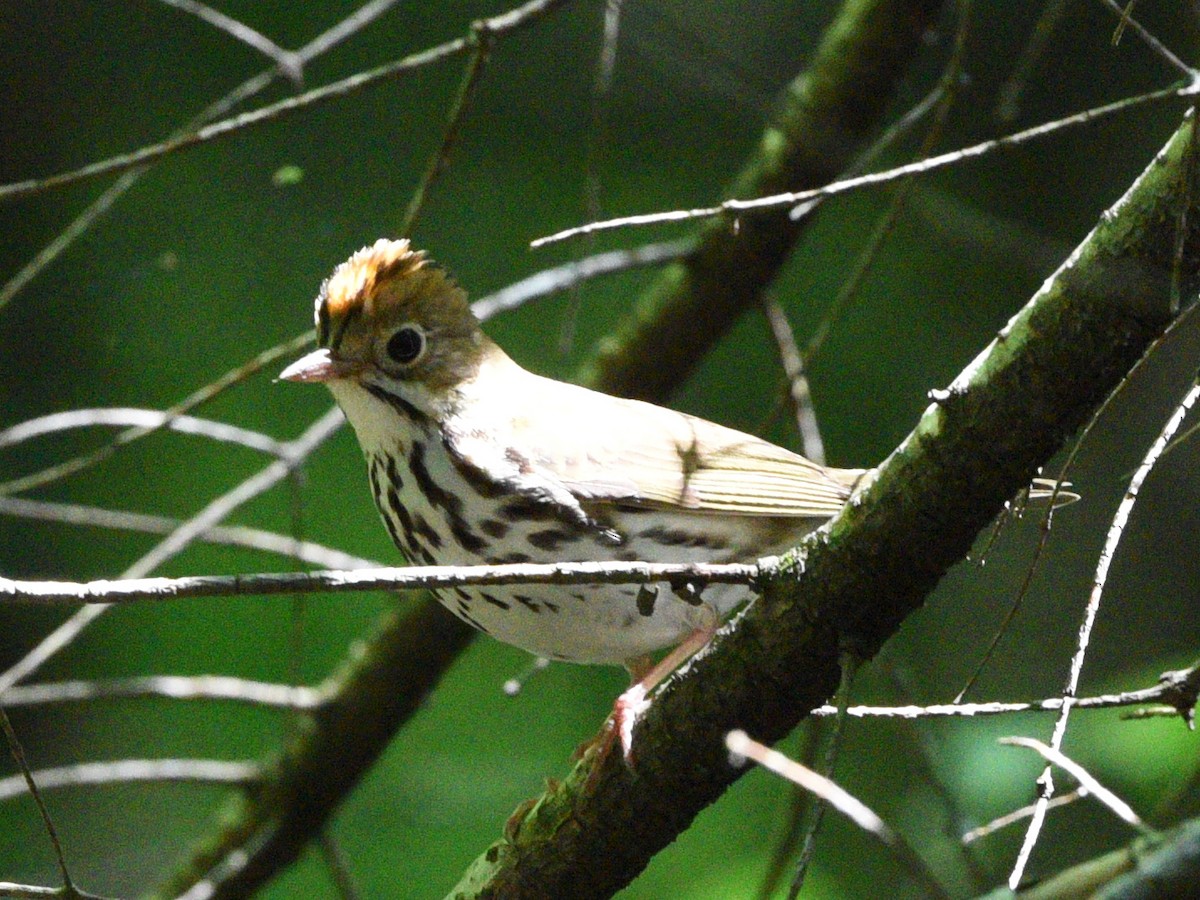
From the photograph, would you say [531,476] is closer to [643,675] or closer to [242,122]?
[643,675]

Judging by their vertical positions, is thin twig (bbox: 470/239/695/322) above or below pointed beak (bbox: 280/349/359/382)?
above

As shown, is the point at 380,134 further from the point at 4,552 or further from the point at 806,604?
the point at 806,604

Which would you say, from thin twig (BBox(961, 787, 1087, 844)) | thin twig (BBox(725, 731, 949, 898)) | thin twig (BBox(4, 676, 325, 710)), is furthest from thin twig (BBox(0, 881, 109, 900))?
thin twig (BBox(4, 676, 325, 710))

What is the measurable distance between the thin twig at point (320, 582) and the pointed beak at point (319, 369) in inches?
47.3

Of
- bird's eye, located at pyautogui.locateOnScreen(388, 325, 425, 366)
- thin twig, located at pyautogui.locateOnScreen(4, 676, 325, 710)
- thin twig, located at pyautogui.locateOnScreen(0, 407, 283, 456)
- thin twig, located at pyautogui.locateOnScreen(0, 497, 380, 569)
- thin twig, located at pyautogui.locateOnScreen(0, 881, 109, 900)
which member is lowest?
thin twig, located at pyautogui.locateOnScreen(0, 881, 109, 900)

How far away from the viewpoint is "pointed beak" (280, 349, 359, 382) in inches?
107

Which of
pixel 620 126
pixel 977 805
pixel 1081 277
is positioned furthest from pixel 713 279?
pixel 620 126

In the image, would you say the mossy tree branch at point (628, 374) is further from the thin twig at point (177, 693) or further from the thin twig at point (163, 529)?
the thin twig at point (163, 529)

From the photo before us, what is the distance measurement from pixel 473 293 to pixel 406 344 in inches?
115

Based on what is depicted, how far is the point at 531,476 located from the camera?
2.72 meters

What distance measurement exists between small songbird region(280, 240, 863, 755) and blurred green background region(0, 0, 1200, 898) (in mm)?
1954

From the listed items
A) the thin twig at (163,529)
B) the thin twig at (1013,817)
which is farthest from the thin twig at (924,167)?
the thin twig at (163,529)

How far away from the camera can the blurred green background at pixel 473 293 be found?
526 centimetres

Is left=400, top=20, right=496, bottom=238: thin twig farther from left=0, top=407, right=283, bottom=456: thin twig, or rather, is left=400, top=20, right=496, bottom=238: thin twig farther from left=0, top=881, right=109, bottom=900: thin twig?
left=0, top=881, right=109, bottom=900: thin twig
